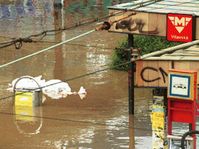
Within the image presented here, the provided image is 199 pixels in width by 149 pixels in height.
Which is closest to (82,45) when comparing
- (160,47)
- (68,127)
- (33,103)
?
(160,47)

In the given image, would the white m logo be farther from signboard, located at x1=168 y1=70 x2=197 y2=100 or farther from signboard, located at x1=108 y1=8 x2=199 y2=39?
signboard, located at x1=168 y1=70 x2=197 y2=100

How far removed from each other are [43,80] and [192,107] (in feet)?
30.3

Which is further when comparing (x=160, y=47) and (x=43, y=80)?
(x=160, y=47)

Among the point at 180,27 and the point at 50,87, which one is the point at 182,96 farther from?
the point at 50,87

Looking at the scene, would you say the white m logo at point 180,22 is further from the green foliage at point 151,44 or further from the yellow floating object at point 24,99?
the green foliage at point 151,44

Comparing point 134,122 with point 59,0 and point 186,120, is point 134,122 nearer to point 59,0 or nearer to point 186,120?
point 186,120

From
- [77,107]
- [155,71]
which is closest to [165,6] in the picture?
[155,71]

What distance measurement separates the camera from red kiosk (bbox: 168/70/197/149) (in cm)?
1172

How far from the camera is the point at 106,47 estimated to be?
27625 mm

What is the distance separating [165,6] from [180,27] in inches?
67.0

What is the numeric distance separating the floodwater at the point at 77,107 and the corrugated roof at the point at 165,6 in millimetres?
2457

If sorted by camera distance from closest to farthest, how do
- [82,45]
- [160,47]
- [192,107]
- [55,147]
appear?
[192,107], [55,147], [160,47], [82,45]

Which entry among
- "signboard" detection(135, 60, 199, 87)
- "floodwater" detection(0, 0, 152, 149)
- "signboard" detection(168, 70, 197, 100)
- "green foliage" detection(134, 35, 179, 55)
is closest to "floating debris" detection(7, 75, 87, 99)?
"floodwater" detection(0, 0, 152, 149)

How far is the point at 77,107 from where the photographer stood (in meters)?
18.6
